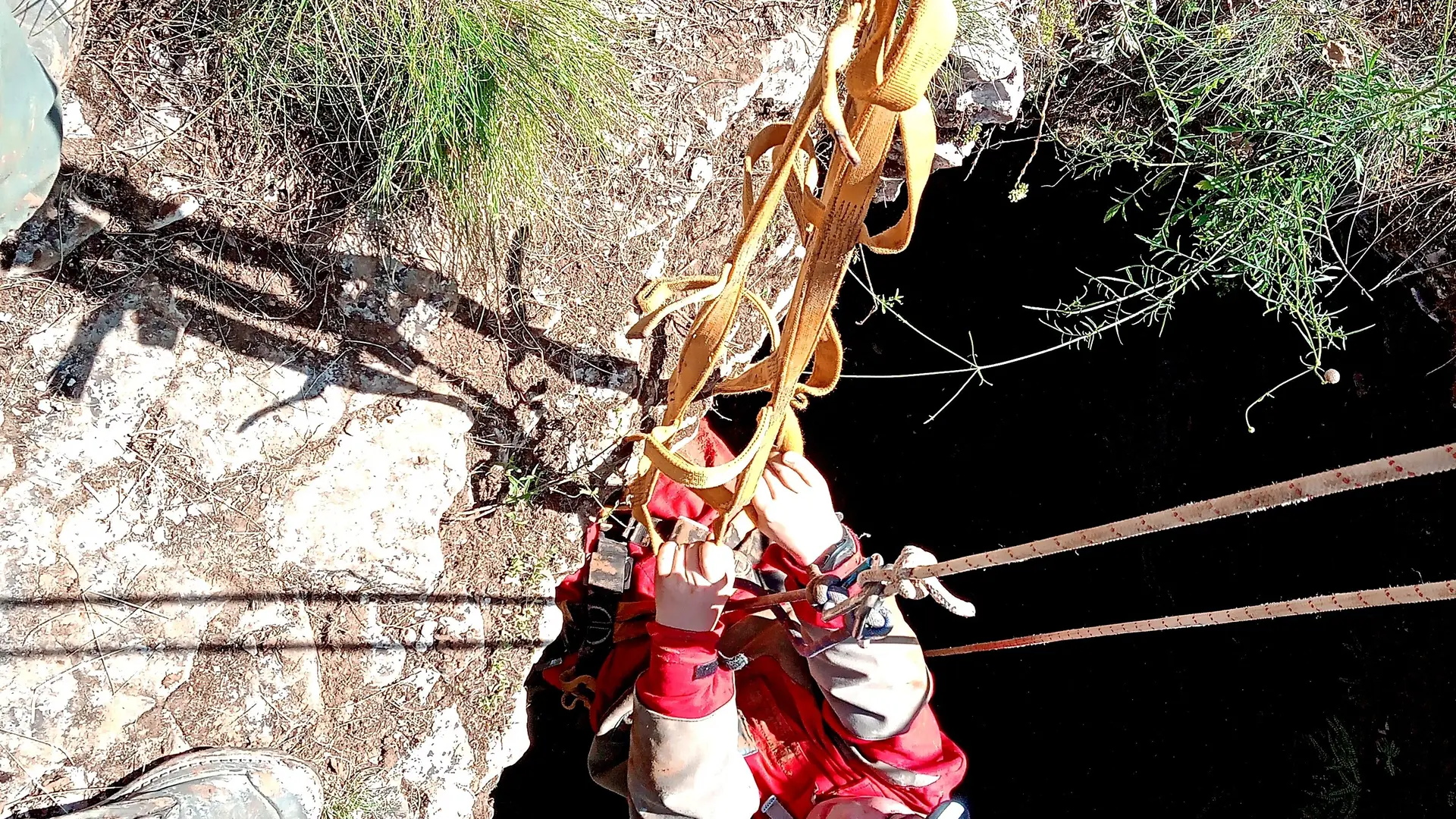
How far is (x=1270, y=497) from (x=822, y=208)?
520 millimetres

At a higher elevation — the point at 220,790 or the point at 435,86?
the point at 435,86

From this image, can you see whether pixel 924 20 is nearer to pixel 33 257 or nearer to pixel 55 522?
pixel 33 257

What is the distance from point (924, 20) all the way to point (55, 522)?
1509 mm

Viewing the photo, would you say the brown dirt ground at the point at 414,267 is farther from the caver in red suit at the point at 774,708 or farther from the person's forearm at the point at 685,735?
the person's forearm at the point at 685,735

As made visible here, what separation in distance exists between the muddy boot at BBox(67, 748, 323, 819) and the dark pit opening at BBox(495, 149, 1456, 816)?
27.5 inches

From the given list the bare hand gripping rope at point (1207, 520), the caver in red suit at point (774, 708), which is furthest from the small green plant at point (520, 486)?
the bare hand gripping rope at point (1207, 520)

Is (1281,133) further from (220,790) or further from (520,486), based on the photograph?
(220,790)

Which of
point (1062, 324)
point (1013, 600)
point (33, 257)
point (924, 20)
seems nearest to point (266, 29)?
point (33, 257)

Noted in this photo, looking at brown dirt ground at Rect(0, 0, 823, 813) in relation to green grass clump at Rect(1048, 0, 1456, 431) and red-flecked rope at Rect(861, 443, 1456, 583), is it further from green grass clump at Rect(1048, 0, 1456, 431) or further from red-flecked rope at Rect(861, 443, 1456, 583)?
red-flecked rope at Rect(861, 443, 1456, 583)

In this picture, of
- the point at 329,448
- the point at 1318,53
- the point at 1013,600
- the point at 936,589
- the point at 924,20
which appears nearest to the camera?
the point at 924,20

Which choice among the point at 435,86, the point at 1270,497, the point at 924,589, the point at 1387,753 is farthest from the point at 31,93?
the point at 1387,753

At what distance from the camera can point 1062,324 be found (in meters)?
2.31

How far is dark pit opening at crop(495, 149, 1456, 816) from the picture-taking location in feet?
6.39

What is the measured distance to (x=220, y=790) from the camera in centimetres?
154
